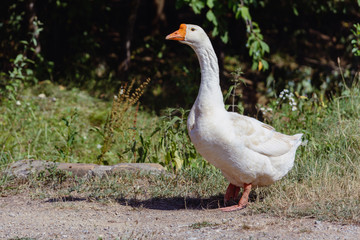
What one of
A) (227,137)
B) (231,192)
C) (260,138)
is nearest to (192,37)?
(227,137)

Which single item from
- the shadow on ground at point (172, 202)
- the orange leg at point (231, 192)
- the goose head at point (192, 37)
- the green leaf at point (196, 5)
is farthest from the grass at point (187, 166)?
the green leaf at point (196, 5)

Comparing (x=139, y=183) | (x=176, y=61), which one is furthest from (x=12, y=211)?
(x=176, y=61)

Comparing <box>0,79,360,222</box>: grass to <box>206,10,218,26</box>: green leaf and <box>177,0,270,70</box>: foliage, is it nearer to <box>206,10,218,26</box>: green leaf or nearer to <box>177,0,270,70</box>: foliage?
<box>177,0,270,70</box>: foliage

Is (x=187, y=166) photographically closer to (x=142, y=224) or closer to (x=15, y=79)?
(x=142, y=224)

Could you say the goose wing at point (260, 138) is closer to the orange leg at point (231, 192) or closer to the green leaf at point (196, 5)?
the orange leg at point (231, 192)

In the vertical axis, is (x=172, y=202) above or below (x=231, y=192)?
below

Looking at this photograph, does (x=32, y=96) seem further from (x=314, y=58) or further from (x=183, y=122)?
(x=314, y=58)

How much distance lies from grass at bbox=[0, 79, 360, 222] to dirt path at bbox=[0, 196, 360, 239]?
7.3 inches

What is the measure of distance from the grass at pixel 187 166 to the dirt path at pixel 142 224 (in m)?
0.19

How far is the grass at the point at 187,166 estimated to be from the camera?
14.5ft

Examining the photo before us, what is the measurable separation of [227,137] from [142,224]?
3.30 ft

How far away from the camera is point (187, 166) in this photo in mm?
5742

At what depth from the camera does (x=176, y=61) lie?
10734 millimetres

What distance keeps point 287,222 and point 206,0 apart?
168 inches
